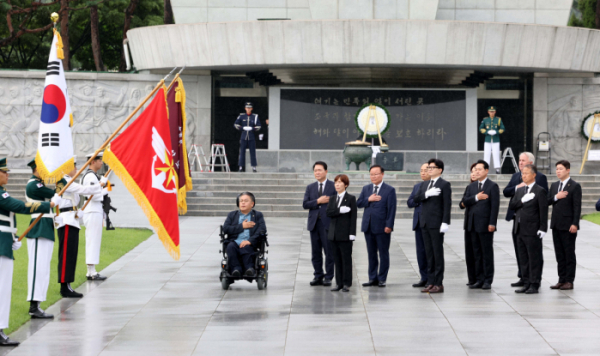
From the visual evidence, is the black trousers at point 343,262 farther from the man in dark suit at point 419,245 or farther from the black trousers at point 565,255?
the black trousers at point 565,255

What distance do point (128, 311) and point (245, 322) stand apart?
1.57m

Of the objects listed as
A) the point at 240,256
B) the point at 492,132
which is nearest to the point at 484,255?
the point at 240,256

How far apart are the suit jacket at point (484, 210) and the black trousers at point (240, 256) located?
3095 mm

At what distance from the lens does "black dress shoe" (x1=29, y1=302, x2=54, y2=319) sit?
843cm

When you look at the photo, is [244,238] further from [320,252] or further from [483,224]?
[483,224]

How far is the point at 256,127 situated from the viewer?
2561 cm

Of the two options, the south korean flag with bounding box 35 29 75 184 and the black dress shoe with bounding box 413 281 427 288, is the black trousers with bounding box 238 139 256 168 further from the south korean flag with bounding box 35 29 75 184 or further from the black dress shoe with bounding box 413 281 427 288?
the south korean flag with bounding box 35 29 75 184

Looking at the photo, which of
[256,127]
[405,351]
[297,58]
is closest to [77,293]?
[405,351]

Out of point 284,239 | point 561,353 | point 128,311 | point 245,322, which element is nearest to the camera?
point 561,353

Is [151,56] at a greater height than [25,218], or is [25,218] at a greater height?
[151,56]

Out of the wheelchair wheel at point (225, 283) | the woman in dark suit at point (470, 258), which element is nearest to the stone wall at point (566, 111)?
the woman in dark suit at point (470, 258)

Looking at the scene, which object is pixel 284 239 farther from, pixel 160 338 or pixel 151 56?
pixel 151 56

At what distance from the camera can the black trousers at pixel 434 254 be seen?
1012 cm

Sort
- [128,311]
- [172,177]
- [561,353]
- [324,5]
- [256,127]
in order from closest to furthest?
[561,353] → [128,311] → [172,177] → [256,127] → [324,5]
